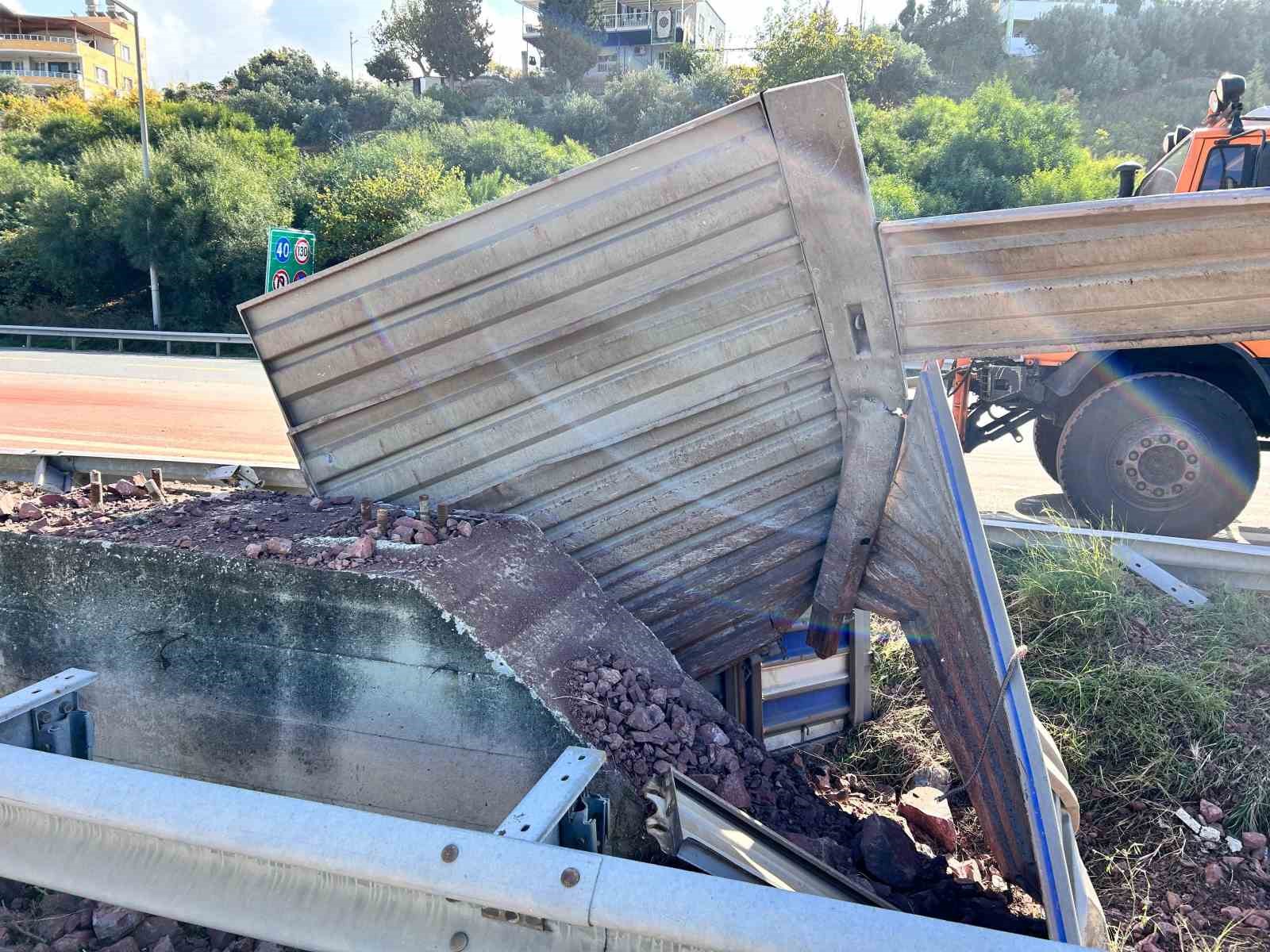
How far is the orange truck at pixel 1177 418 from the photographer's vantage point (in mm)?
5895

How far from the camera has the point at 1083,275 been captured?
3.66 metres

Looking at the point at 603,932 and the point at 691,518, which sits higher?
the point at 691,518

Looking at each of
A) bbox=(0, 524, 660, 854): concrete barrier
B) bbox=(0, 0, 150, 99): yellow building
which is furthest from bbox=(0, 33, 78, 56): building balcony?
bbox=(0, 524, 660, 854): concrete barrier

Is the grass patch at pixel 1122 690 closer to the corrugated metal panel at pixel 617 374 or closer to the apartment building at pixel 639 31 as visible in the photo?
the corrugated metal panel at pixel 617 374

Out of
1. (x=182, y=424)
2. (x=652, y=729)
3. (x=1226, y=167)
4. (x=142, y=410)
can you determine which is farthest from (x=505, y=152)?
(x=652, y=729)

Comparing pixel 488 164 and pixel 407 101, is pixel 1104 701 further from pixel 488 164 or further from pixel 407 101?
pixel 407 101

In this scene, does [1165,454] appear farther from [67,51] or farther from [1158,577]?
[67,51]

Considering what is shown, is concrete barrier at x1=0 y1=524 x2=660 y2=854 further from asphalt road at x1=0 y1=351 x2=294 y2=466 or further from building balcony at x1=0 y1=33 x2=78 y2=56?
building balcony at x1=0 y1=33 x2=78 y2=56

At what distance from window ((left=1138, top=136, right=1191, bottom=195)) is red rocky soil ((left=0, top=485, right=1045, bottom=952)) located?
525 centimetres

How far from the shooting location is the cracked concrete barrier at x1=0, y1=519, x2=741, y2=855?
3.17 metres

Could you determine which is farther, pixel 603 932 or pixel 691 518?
pixel 691 518

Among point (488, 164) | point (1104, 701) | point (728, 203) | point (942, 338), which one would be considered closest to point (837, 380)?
point (942, 338)

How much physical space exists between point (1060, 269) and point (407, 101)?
1683 inches

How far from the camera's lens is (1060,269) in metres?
3.67
